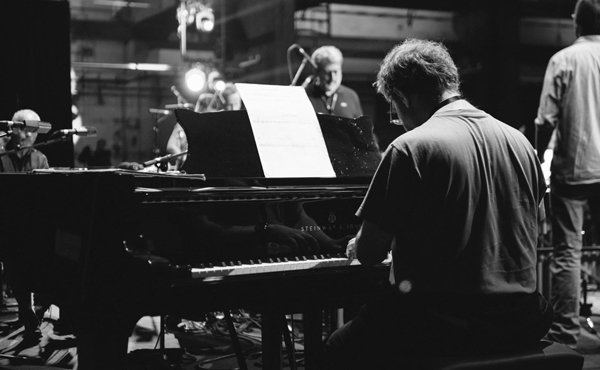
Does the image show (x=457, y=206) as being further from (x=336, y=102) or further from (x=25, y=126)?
(x=336, y=102)

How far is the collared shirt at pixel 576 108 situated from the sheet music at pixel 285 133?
1.64 metres

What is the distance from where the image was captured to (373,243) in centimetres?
194

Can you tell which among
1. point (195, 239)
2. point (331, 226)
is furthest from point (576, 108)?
point (195, 239)

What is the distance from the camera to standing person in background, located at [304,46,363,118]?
546 cm

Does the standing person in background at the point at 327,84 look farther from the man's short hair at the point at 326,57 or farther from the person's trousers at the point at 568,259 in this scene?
the person's trousers at the point at 568,259

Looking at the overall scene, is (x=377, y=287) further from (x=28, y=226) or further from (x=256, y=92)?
(x=28, y=226)

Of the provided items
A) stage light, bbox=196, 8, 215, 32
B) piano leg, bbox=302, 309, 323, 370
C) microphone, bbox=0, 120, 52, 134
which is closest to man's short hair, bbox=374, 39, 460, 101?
piano leg, bbox=302, 309, 323, 370

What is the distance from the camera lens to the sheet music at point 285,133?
2.73 meters

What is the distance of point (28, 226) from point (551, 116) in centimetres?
285

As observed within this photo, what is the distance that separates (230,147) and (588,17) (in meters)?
2.38

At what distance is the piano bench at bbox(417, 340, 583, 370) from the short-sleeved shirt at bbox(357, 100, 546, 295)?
0.61 ft

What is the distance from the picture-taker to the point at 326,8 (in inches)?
519

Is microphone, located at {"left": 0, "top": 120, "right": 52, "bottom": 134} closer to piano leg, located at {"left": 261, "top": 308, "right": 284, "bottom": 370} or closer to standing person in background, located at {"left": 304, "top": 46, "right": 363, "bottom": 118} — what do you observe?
piano leg, located at {"left": 261, "top": 308, "right": 284, "bottom": 370}

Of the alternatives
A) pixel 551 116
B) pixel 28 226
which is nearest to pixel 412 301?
pixel 28 226
